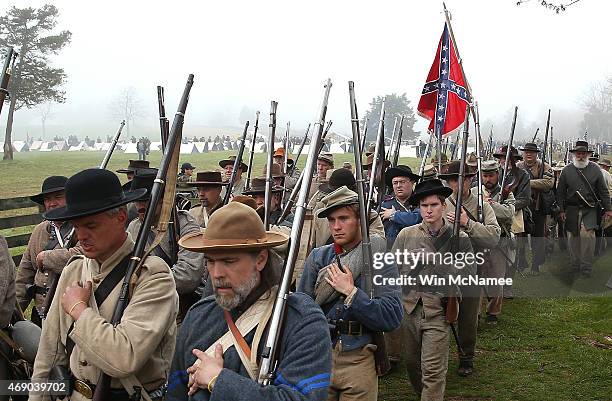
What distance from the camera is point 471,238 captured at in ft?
22.5

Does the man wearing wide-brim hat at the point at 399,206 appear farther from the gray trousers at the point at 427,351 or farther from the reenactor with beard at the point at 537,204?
the reenactor with beard at the point at 537,204

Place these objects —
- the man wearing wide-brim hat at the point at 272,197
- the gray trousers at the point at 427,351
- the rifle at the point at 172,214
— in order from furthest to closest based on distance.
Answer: the man wearing wide-brim hat at the point at 272,197
the gray trousers at the point at 427,351
the rifle at the point at 172,214

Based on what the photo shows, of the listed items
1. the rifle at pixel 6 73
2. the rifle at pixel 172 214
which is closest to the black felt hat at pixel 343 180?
the rifle at pixel 172 214

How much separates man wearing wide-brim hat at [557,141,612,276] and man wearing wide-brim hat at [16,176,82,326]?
939cm

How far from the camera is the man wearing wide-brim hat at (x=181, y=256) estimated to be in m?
5.38

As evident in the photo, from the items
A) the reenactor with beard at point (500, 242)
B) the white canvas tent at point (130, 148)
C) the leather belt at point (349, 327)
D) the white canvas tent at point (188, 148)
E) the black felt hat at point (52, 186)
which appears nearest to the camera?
the leather belt at point (349, 327)

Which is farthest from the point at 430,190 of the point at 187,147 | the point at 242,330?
the point at 187,147

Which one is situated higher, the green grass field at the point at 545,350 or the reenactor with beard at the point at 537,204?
the reenactor with beard at the point at 537,204

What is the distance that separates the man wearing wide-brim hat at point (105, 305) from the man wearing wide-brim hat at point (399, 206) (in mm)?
4402

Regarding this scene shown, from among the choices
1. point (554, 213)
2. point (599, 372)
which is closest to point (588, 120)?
point (554, 213)

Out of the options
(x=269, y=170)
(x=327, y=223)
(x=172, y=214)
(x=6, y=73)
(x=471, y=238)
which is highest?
(x=6, y=73)

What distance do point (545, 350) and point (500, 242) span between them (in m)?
1.46

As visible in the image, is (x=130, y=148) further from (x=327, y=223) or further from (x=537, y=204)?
(x=327, y=223)

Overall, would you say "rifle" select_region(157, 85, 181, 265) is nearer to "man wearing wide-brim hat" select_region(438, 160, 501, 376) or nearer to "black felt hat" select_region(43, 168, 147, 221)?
"black felt hat" select_region(43, 168, 147, 221)
